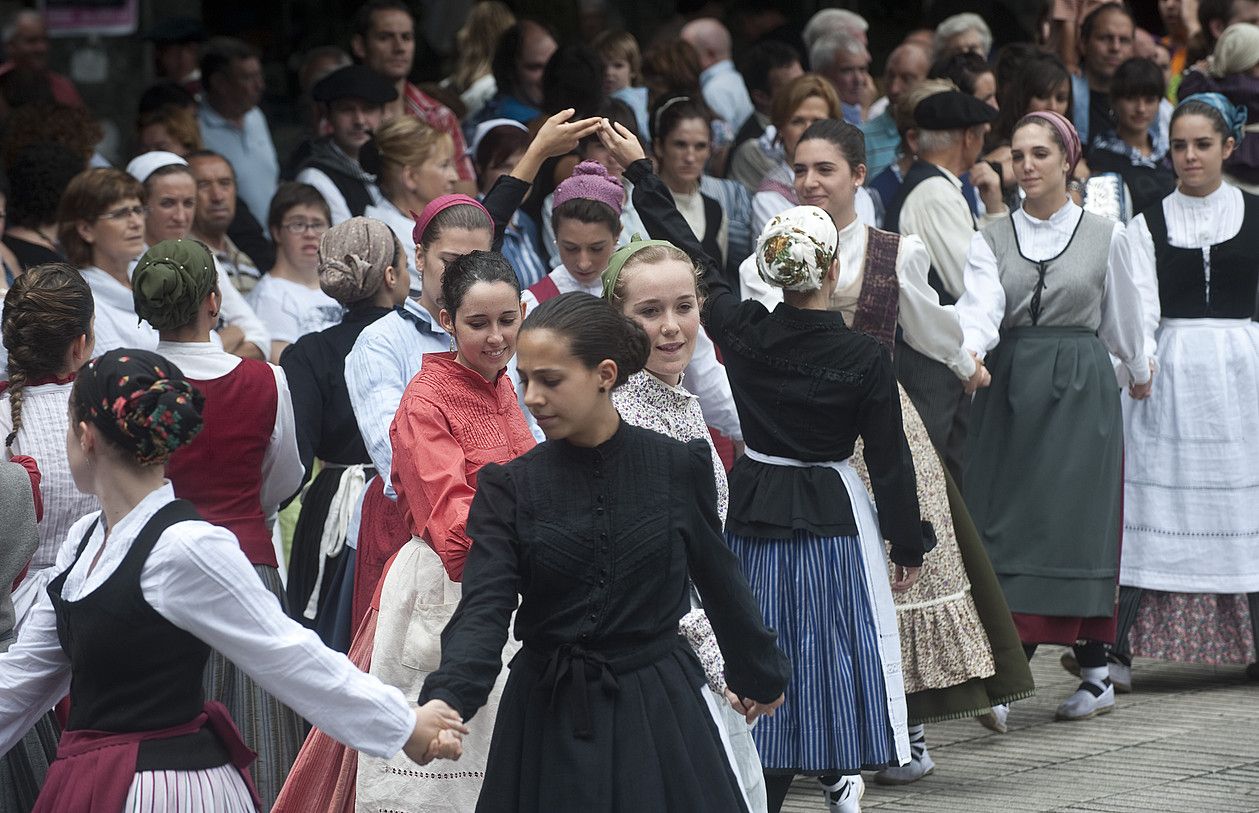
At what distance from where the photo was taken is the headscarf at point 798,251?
491 cm

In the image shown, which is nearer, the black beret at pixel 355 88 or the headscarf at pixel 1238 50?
the black beret at pixel 355 88

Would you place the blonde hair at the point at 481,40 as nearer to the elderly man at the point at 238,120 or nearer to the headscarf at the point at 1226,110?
the elderly man at the point at 238,120

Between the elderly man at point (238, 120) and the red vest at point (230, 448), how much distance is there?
4086mm

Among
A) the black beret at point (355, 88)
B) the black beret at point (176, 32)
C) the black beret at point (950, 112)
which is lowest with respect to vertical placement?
the black beret at point (950, 112)

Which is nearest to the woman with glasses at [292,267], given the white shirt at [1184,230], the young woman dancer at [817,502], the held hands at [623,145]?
the held hands at [623,145]

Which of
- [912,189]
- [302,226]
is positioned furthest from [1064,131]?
[302,226]

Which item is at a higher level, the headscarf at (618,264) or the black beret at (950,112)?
the black beret at (950,112)

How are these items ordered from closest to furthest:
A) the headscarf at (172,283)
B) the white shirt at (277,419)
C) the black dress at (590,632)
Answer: the black dress at (590,632), the headscarf at (172,283), the white shirt at (277,419)

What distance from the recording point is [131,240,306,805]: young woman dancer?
15.8 feet

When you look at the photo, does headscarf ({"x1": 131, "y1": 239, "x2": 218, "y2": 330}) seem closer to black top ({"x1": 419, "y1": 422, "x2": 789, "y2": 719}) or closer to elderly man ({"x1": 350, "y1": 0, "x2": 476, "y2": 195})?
black top ({"x1": 419, "y1": 422, "x2": 789, "y2": 719})

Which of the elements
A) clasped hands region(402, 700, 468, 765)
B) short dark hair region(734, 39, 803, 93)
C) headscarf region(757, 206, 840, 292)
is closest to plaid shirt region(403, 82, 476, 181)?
short dark hair region(734, 39, 803, 93)

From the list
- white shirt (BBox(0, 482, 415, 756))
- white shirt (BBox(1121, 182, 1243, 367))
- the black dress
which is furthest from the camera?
white shirt (BBox(1121, 182, 1243, 367))

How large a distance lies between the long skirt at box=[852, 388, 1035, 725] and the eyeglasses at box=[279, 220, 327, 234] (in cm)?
268

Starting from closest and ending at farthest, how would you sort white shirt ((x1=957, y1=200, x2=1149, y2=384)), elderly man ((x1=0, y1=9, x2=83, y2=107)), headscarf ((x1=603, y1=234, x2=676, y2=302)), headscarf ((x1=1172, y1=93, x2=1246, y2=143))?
1. headscarf ((x1=603, y1=234, x2=676, y2=302))
2. white shirt ((x1=957, y1=200, x2=1149, y2=384))
3. headscarf ((x1=1172, y1=93, x2=1246, y2=143))
4. elderly man ((x1=0, y1=9, x2=83, y2=107))
